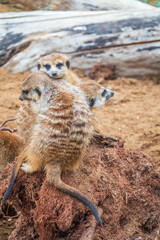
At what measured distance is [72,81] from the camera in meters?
3.04

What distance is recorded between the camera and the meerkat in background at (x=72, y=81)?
2258 mm

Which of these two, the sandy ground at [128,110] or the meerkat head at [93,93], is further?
the sandy ground at [128,110]

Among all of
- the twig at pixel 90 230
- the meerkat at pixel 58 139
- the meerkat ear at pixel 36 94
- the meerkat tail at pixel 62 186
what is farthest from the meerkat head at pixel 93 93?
the twig at pixel 90 230

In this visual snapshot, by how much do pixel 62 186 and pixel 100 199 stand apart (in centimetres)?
27

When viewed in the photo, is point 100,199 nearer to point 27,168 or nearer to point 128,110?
point 27,168

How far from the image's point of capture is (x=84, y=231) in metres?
1.83

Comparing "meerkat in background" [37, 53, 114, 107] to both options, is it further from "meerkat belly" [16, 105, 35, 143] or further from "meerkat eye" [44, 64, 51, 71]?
"meerkat belly" [16, 105, 35, 143]

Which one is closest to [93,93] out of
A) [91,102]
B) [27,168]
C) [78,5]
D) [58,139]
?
[91,102]

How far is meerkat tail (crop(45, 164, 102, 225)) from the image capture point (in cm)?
177

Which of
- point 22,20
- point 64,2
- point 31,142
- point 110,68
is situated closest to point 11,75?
point 22,20

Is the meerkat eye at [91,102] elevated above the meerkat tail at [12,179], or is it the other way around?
the meerkat eye at [91,102]

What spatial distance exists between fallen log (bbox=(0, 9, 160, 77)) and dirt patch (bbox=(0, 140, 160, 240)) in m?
2.53

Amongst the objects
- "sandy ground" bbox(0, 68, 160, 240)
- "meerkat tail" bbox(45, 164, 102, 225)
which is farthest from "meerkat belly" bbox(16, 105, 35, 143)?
"sandy ground" bbox(0, 68, 160, 240)

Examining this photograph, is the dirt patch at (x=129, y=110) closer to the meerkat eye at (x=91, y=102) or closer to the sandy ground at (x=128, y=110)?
the sandy ground at (x=128, y=110)
